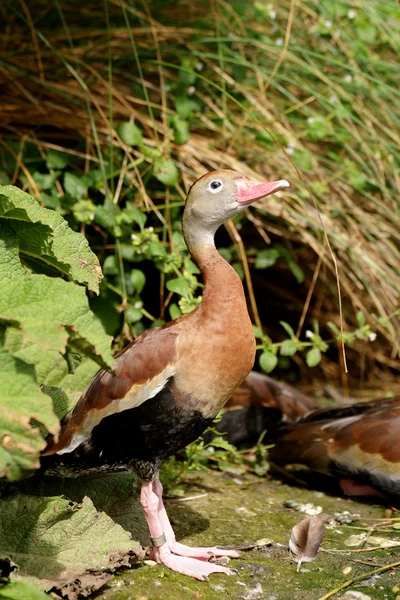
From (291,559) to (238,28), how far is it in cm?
360

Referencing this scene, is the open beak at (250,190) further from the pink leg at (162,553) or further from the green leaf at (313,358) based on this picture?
the green leaf at (313,358)

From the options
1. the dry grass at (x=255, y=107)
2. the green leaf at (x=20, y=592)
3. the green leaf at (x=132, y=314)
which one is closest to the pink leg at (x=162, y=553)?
the green leaf at (x=20, y=592)

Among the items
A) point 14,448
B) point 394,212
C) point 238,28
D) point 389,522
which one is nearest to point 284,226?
point 394,212

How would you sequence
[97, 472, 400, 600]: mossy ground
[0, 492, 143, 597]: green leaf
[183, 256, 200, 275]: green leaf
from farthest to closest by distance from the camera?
[183, 256, 200, 275]: green leaf → [97, 472, 400, 600]: mossy ground → [0, 492, 143, 597]: green leaf

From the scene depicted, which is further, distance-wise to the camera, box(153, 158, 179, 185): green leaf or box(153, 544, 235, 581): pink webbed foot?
box(153, 158, 179, 185): green leaf

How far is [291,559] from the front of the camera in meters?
3.18

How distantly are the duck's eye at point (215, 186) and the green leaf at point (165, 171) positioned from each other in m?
1.29

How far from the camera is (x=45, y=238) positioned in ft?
9.93

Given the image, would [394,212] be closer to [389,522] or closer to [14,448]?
[389,522]

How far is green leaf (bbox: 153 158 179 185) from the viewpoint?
14.8ft

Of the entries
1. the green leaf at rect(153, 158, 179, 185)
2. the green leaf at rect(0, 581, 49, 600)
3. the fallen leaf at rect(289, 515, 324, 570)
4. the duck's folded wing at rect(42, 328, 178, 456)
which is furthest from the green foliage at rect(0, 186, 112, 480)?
the green leaf at rect(153, 158, 179, 185)

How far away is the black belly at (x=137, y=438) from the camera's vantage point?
Answer: 296 cm

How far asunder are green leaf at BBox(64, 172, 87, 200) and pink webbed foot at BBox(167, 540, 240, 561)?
204 cm

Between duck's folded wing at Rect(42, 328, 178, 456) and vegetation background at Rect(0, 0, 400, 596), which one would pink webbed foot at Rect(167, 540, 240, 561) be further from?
vegetation background at Rect(0, 0, 400, 596)
